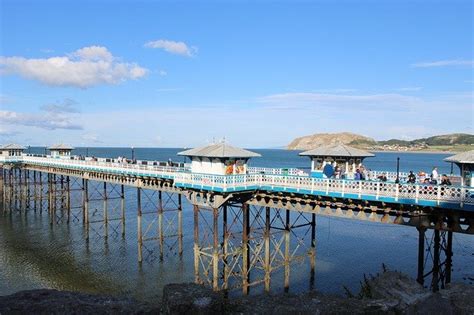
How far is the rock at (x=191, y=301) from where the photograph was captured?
662 centimetres

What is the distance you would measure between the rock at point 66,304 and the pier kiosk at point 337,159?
1726 centimetres

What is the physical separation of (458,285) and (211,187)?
1635 cm

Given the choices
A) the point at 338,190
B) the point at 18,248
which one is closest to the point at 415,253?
the point at 338,190

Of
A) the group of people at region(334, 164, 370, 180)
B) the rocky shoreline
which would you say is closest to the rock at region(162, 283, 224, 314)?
the rocky shoreline

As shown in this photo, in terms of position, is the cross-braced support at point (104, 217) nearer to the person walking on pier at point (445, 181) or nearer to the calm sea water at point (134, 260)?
the calm sea water at point (134, 260)

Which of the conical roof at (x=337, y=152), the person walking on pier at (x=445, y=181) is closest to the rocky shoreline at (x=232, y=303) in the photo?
the person walking on pier at (x=445, y=181)

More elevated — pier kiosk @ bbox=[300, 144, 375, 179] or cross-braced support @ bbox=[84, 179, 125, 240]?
pier kiosk @ bbox=[300, 144, 375, 179]

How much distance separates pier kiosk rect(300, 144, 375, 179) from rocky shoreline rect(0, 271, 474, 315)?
15963 millimetres

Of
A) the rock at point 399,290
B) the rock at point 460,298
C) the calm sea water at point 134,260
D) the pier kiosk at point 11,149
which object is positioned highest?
the pier kiosk at point 11,149

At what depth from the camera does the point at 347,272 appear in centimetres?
Result: 3077

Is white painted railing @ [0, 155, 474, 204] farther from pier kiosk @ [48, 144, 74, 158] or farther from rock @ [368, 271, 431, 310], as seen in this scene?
pier kiosk @ [48, 144, 74, 158]

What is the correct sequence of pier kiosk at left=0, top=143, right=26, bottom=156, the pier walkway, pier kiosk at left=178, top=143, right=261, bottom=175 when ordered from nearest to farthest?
the pier walkway, pier kiosk at left=178, top=143, right=261, bottom=175, pier kiosk at left=0, top=143, right=26, bottom=156

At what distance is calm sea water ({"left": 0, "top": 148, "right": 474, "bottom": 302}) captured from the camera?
28.4 m

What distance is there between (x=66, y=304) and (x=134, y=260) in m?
26.7
